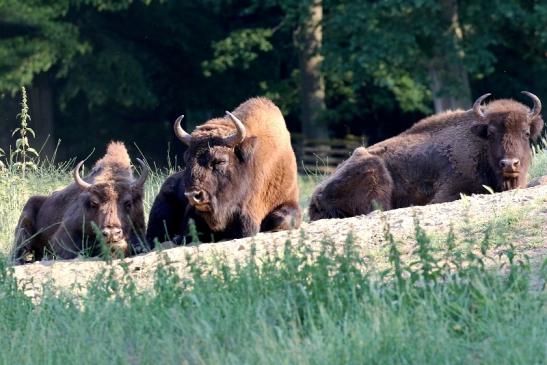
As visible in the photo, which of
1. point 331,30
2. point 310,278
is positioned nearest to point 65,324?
point 310,278

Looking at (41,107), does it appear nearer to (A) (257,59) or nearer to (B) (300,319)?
(A) (257,59)

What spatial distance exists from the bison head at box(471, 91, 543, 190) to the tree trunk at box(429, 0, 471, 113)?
44.8ft

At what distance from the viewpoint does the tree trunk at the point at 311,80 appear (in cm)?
3144

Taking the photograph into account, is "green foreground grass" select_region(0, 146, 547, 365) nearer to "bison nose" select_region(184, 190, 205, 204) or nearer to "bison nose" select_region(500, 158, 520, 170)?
"bison nose" select_region(184, 190, 205, 204)

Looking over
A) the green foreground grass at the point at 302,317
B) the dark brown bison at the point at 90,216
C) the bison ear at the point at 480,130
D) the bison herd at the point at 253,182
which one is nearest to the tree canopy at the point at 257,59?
the bison herd at the point at 253,182

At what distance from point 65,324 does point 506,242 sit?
3.18 metres

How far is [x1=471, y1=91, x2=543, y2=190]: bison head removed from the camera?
13.8 metres

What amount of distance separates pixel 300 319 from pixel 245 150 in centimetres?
477

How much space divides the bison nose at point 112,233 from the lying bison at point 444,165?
129 inches

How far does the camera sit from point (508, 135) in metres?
14.0

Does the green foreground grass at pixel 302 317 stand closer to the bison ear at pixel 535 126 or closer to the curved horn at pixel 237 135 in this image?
the curved horn at pixel 237 135

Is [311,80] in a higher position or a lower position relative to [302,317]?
higher

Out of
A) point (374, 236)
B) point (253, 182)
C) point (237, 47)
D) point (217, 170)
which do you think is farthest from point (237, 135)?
point (237, 47)

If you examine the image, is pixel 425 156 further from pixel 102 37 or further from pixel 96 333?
pixel 102 37
